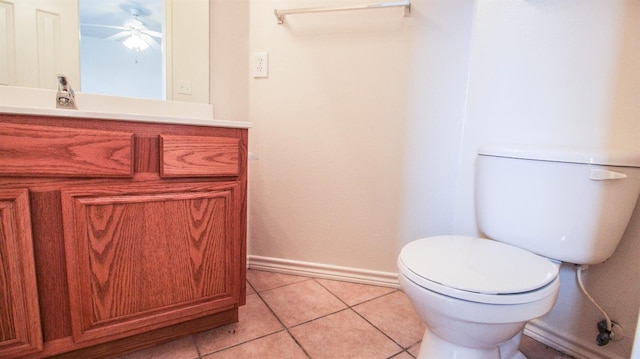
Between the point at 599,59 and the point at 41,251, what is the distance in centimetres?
172

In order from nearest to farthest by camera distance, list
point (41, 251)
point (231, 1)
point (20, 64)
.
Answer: point (41, 251) → point (20, 64) → point (231, 1)

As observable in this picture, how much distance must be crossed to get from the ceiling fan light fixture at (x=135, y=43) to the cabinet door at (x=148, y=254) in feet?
2.62

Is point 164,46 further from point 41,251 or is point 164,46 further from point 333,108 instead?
point 41,251

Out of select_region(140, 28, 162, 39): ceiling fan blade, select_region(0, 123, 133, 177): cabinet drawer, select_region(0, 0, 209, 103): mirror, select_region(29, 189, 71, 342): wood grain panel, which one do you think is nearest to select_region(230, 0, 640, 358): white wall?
select_region(0, 0, 209, 103): mirror

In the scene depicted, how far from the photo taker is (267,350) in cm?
98

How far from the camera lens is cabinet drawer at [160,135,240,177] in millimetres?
843

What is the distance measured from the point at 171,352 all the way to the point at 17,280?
1.61 feet

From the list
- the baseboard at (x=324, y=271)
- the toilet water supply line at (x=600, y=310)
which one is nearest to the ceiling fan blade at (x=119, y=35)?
the baseboard at (x=324, y=271)

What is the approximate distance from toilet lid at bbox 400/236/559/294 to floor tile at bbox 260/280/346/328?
594 mm

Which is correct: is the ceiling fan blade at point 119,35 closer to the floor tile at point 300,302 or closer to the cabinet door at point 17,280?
the cabinet door at point 17,280

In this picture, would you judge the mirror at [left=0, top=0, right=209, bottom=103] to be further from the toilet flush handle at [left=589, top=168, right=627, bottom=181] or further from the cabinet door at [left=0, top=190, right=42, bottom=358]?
the toilet flush handle at [left=589, top=168, right=627, bottom=181]

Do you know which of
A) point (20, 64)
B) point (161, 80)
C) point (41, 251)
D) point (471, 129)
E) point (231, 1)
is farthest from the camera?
point (231, 1)

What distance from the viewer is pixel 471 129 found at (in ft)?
3.89

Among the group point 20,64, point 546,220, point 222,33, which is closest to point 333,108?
point 222,33
